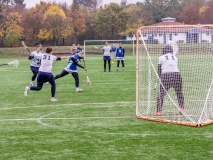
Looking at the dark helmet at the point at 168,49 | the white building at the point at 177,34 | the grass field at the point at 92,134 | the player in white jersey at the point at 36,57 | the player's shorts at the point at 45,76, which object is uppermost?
the white building at the point at 177,34

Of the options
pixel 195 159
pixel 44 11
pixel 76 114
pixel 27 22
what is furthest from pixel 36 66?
pixel 44 11

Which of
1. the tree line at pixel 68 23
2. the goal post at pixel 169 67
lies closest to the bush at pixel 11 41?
the tree line at pixel 68 23

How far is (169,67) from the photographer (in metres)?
11.7

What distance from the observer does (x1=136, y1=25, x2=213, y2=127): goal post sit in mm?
11648

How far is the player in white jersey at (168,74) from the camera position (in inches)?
462

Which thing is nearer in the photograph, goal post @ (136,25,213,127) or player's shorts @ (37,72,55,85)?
goal post @ (136,25,213,127)

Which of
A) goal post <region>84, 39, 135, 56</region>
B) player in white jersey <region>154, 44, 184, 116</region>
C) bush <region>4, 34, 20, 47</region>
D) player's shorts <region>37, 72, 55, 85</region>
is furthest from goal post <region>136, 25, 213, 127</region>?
bush <region>4, 34, 20, 47</region>

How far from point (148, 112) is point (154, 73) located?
110 cm

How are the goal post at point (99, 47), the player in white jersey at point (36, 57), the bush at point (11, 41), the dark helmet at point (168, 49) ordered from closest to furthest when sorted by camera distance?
the dark helmet at point (168, 49) → the player in white jersey at point (36, 57) → the goal post at point (99, 47) → the bush at point (11, 41)

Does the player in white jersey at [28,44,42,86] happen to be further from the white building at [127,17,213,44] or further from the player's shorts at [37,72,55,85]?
the white building at [127,17,213,44]

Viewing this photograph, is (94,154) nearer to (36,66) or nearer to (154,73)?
(154,73)

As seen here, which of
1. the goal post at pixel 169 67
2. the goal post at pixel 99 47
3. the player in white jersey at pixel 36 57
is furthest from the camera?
the goal post at pixel 99 47

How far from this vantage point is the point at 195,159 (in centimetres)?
754

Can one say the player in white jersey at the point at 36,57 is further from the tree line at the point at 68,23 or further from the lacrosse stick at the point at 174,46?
the tree line at the point at 68,23
